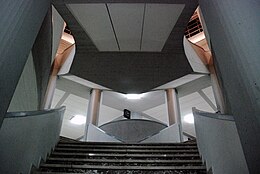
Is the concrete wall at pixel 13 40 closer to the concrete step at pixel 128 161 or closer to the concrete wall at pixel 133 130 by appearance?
the concrete step at pixel 128 161

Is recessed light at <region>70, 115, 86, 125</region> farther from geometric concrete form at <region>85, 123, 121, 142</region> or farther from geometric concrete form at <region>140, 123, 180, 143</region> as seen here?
geometric concrete form at <region>140, 123, 180, 143</region>

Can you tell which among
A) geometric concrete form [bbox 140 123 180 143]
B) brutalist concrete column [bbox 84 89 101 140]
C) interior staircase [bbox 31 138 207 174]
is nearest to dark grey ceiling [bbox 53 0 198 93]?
brutalist concrete column [bbox 84 89 101 140]

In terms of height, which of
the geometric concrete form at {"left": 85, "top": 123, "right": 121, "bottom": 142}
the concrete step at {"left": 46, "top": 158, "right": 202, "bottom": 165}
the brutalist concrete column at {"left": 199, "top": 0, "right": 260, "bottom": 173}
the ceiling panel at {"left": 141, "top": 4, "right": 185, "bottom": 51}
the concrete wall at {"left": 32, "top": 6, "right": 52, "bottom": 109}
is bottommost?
the concrete step at {"left": 46, "top": 158, "right": 202, "bottom": 165}

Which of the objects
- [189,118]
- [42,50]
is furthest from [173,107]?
[42,50]

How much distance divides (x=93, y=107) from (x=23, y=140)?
6.11 meters

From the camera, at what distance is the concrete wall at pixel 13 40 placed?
1.43 meters

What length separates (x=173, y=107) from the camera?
8.57 m

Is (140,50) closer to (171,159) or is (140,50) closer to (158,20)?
(158,20)

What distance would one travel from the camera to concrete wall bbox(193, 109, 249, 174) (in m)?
2.06

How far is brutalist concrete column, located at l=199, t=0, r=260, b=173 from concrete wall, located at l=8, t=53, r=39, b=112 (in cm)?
353

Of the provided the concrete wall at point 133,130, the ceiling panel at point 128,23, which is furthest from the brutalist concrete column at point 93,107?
the ceiling panel at point 128,23

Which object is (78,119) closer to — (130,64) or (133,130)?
(133,130)

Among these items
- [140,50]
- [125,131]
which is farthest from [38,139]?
[125,131]

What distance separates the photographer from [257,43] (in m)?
1.38
